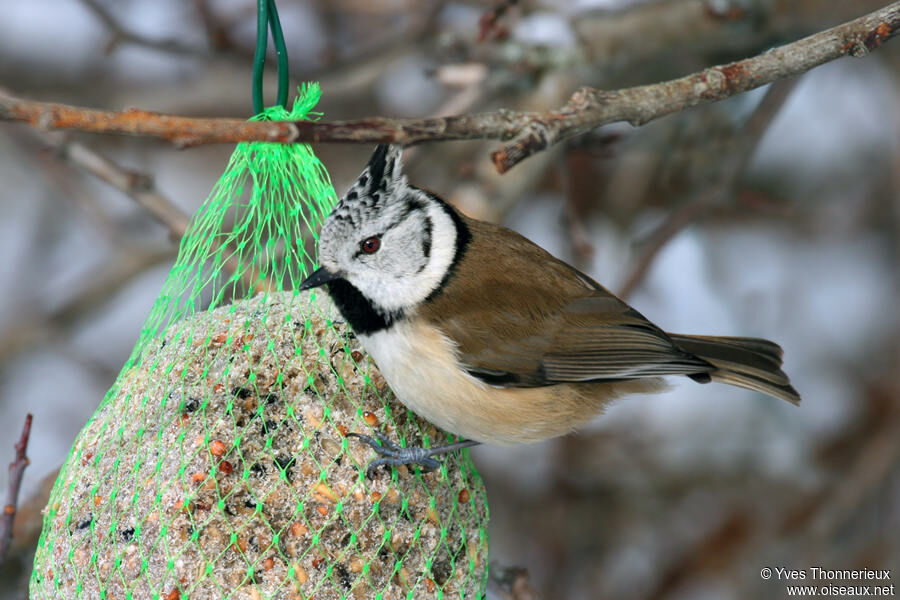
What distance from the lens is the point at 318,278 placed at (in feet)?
8.32

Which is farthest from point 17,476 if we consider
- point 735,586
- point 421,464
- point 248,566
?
point 735,586

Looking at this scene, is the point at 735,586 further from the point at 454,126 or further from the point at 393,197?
the point at 454,126

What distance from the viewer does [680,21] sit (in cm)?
394

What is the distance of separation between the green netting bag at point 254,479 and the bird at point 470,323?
101mm

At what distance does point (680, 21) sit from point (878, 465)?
85.9 inches

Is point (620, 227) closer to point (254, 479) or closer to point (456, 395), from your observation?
point (456, 395)

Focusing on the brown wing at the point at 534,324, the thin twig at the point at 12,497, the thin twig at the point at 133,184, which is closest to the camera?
the thin twig at the point at 12,497

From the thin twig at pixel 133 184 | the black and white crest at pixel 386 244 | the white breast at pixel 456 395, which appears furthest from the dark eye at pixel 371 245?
the thin twig at pixel 133 184

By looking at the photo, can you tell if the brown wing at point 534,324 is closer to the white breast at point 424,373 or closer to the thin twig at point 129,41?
the white breast at point 424,373

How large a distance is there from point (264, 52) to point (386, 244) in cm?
64

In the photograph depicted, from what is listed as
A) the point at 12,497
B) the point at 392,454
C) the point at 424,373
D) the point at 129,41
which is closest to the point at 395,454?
the point at 392,454

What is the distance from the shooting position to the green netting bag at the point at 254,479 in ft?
7.19

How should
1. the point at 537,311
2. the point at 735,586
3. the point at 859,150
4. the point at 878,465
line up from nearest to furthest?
the point at 537,311 → the point at 878,465 → the point at 735,586 → the point at 859,150

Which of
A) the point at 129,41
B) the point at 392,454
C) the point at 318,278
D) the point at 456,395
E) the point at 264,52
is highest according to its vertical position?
the point at 129,41
